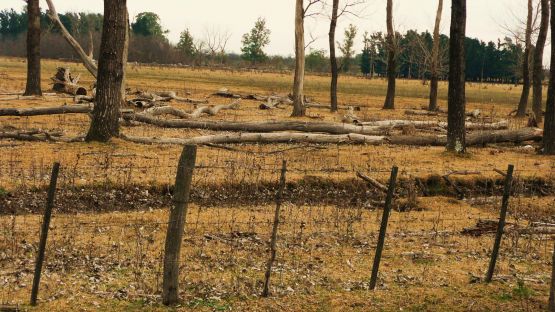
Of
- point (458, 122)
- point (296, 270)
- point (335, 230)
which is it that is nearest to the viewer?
point (296, 270)

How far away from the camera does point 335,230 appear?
11.3 meters

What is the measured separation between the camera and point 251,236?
34.8ft

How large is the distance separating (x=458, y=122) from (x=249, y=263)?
11.2 m

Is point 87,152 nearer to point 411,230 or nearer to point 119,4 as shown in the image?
point 119,4

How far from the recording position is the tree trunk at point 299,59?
28156 mm

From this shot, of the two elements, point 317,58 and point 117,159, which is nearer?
point 117,159

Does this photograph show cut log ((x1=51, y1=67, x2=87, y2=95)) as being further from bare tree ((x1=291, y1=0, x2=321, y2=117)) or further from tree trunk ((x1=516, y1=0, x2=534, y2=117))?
tree trunk ((x1=516, y1=0, x2=534, y2=117))

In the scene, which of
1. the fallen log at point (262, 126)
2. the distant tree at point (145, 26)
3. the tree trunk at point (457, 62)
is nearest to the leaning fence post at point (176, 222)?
the tree trunk at point (457, 62)

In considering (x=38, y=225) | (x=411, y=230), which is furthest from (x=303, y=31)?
(x=38, y=225)

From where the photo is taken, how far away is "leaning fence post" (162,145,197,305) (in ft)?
23.6

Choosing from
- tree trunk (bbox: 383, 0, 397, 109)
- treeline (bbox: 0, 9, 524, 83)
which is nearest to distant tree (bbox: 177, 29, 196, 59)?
treeline (bbox: 0, 9, 524, 83)

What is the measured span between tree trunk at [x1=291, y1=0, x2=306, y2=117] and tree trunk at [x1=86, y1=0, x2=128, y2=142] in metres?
12.3

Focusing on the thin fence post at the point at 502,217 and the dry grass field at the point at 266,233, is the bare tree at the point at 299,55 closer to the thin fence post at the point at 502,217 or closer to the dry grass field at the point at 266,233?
the dry grass field at the point at 266,233

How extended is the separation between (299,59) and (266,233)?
62.1ft
